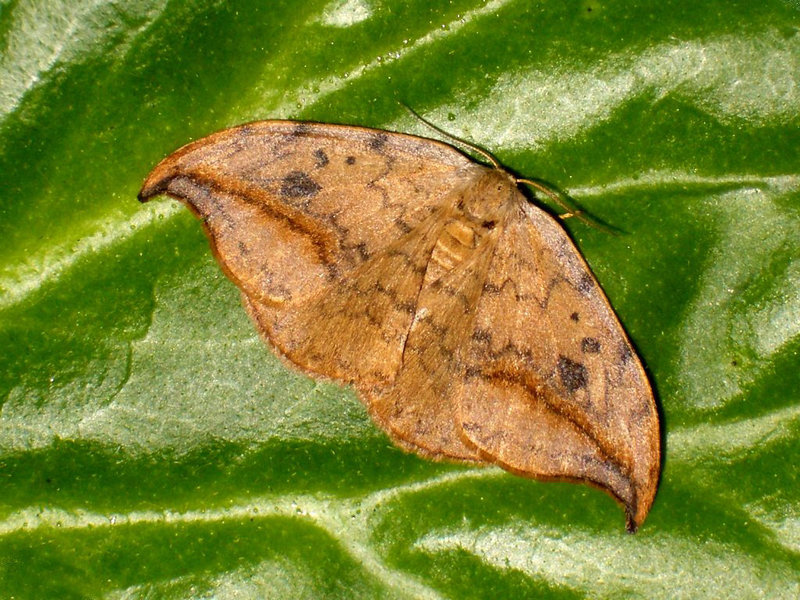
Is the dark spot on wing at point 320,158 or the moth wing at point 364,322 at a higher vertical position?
the dark spot on wing at point 320,158

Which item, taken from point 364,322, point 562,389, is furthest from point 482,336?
point 364,322

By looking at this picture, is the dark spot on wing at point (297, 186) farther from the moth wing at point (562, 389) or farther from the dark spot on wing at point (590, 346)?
the dark spot on wing at point (590, 346)

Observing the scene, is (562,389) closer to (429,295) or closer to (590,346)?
(590,346)

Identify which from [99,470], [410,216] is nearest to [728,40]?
[410,216]

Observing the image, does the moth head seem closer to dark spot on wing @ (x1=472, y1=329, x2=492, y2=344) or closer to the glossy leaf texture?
the glossy leaf texture

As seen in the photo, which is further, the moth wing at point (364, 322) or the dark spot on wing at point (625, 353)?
the moth wing at point (364, 322)

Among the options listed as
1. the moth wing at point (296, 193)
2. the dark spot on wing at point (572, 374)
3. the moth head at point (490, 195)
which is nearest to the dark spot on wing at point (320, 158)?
the moth wing at point (296, 193)
